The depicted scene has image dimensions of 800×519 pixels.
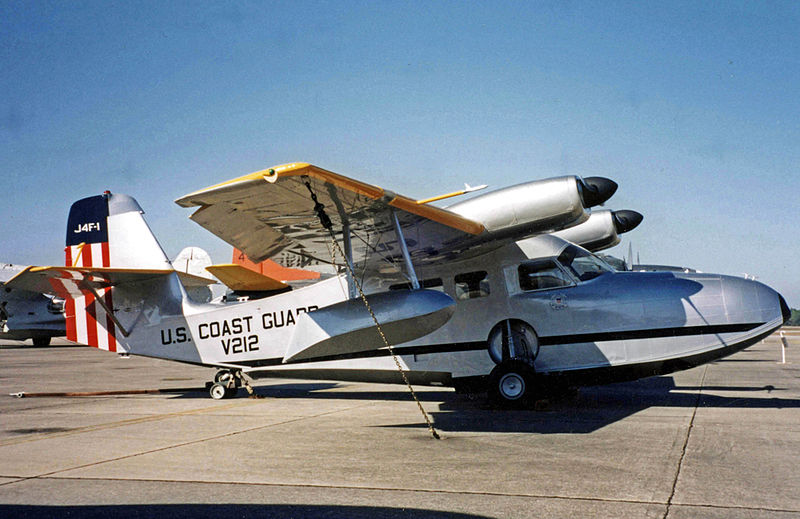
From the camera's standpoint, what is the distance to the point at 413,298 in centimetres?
726

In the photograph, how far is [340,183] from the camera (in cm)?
627

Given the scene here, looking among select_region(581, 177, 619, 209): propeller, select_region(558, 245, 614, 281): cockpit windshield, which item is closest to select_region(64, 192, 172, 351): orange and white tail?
select_region(558, 245, 614, 281): cockpit windshield

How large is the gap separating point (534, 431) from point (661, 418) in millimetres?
1852

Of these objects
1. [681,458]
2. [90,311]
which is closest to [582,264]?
[681,458]

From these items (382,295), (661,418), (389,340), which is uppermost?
(382,295)

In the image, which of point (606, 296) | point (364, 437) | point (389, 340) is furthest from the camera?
point (606, 296)

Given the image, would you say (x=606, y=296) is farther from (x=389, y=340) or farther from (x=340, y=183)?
(x=340, y=183)

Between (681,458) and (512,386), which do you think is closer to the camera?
(681,458)

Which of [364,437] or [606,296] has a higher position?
[606,296]

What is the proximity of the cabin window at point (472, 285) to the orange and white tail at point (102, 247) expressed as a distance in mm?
5346

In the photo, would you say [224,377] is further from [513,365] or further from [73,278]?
[513,365]

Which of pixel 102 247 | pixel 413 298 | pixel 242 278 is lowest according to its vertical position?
pixel 413 298

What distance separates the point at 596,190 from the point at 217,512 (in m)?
5.83

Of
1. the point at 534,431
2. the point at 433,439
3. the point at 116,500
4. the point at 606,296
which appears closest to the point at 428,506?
the point at 116,500
